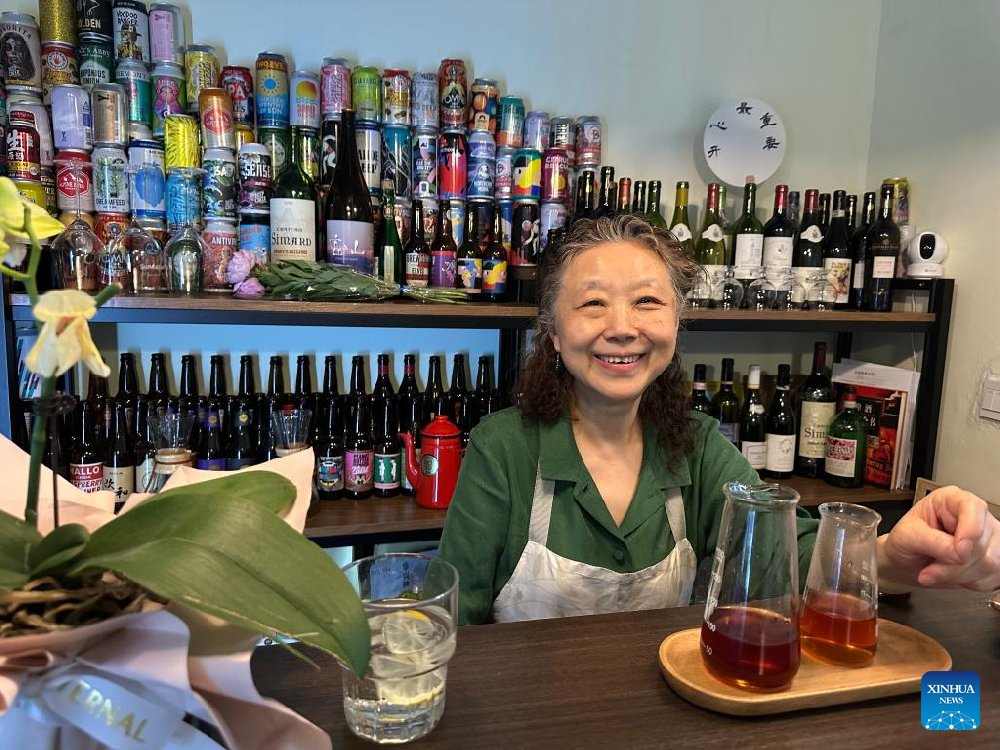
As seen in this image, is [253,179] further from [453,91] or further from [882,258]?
[882,258]

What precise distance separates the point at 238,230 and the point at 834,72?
177 cm

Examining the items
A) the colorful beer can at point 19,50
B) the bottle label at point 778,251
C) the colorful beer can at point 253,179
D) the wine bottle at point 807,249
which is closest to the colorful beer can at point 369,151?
the colorful beer can at point 253,179

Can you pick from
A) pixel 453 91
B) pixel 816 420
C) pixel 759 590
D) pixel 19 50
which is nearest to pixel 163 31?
pixel 19 50

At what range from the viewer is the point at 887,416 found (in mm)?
1991

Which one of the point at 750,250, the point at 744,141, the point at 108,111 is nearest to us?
the point at 108,111

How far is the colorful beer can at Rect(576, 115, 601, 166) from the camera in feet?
6.19

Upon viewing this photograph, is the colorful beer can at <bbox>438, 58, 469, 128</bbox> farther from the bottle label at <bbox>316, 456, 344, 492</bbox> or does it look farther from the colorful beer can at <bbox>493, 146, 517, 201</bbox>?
the bottle label at <bbox>316, 456, 344, 492</bbox>

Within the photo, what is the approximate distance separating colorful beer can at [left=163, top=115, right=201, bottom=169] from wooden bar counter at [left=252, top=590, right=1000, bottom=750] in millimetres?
1312

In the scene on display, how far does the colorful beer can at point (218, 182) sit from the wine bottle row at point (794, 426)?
50.3 inches

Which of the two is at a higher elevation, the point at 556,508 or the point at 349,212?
the point at 349,212

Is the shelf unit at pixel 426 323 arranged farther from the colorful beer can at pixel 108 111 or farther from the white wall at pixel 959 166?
the colorful beer can at pixel 108 111

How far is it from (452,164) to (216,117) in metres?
0.56

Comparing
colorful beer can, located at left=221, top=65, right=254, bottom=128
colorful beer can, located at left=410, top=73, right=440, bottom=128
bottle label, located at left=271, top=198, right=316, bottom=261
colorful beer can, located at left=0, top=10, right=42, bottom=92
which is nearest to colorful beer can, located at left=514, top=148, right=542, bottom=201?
colorful beer can, located at left=410, top=73, right=440, bottom=128

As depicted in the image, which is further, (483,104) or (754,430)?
(754,430)
